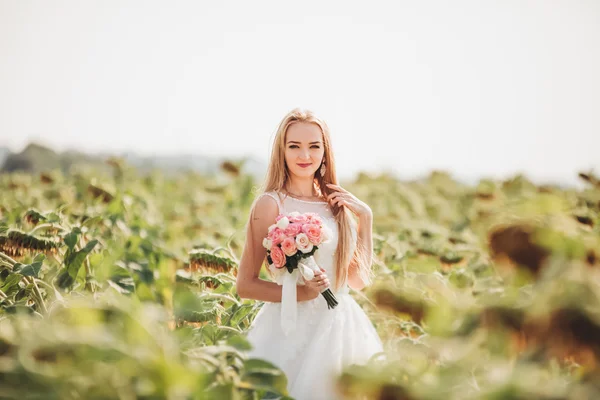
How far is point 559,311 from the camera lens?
1080 millimetres

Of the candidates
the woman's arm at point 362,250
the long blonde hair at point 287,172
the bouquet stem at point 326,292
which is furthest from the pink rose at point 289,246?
the woman's arm at point 362,250

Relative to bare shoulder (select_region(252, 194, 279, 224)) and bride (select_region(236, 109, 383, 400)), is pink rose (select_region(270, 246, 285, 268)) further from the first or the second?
bare shoulder (select_region(252, 194, 279, 224))

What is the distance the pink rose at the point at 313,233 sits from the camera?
2137mm

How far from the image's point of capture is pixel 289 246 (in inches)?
82.5

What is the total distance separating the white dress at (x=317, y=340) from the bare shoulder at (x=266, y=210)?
3 cm

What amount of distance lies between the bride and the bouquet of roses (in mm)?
59

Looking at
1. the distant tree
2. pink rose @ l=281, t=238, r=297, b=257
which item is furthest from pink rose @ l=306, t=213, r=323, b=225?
the distant tree

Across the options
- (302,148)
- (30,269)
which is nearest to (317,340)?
(302,148)

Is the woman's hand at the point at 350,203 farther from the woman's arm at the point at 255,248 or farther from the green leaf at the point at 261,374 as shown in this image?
the green leaf at the point at 261,374

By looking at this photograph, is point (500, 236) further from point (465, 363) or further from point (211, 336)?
point (211, 336)

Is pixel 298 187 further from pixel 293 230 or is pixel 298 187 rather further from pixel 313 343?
pixel 313 343

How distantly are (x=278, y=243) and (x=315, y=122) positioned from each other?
2.19ft

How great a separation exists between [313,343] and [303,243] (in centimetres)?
42

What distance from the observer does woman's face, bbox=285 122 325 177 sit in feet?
8.21
